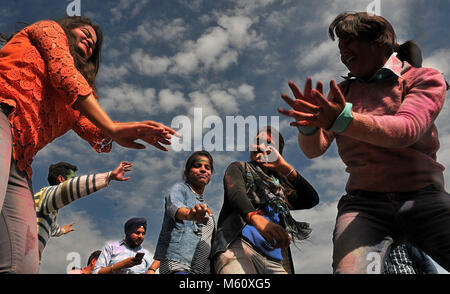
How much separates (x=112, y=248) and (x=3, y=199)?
12.9 feet

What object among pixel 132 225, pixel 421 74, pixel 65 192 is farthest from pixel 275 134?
pixel 132 225

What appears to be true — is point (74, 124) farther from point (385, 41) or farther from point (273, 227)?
point (385, 41)

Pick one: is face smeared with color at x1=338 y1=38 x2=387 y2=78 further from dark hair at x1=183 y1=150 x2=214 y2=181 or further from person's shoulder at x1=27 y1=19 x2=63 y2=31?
dark hair at x1=183 y1=150 x2=214 y2=181

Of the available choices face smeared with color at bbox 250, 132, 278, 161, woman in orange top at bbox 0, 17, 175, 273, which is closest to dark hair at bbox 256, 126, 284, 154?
face smeared with color at bbox 250, 132, 278, 161

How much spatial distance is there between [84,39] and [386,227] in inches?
81.4

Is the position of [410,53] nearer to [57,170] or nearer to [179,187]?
[179,187]

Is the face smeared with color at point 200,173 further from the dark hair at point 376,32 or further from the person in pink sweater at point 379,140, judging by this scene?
the dark hair at point 376,32

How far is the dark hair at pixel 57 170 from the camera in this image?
5008 mm

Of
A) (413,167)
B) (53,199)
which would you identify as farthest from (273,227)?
(53,199)

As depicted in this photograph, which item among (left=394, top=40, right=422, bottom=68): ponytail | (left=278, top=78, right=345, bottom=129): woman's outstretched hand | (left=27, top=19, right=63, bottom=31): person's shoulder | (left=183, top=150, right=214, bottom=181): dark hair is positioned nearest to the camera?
(left=278, top=78, right=345, bottom=129): woman's outstretched hand

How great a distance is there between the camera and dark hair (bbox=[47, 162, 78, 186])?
501 centimetres

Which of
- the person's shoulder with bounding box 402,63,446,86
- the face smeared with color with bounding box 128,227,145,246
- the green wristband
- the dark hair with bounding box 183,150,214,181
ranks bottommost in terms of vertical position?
the green wristband

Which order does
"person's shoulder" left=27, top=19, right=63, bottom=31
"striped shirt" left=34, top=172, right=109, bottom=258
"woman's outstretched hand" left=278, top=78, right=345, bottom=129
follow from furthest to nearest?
"striped shirt" left=34, top=172, right=109, bottom=258 → "person's shoulder" left=27, top=19, right=63, bottom=31 → "woman's outstretched hand" left=278, top=78, right=345, bottom=129

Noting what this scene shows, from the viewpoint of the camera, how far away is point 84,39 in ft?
7.28
